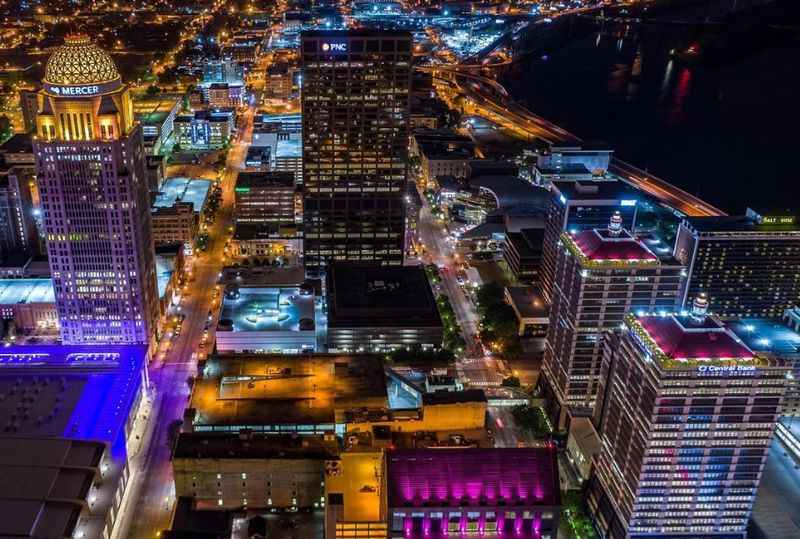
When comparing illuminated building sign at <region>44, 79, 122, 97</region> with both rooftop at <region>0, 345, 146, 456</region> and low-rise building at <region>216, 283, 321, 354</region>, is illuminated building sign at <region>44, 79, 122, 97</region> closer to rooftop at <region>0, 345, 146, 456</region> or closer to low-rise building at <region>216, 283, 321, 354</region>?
rooftop at <region>0, 345, 146, 456</region>

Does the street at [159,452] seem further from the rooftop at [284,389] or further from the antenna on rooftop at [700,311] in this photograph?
the antenna on rooftop at [700,311]

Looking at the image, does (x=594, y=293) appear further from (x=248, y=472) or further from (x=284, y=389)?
(x=248, y=472)

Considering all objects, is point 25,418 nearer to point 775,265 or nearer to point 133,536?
point 133,536

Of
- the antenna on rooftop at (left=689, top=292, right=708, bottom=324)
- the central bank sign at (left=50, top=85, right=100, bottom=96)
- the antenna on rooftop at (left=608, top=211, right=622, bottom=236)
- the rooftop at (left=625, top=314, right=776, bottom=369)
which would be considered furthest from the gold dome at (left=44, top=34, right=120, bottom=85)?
→ the antenna on rooftop at (left=689, top=292, right=708, bottom=324)

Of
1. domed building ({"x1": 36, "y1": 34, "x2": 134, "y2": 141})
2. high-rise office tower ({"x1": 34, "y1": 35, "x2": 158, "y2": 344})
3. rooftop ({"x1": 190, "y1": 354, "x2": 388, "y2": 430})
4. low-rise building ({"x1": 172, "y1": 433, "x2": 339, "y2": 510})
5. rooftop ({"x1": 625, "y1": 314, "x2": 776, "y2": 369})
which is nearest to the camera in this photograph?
rooftop ({"x1": 625, "y1": 314, "x2": 776, "y2": 369})

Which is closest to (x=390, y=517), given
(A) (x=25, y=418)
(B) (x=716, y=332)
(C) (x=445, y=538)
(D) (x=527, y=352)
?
(C) (x=445, y=538)

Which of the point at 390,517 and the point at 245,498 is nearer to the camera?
the point at 390,517

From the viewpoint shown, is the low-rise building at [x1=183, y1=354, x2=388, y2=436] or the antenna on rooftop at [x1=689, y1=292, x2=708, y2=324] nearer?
the antenna on rooftop at [x1=689, y1=292, x2=708, y2=324]
